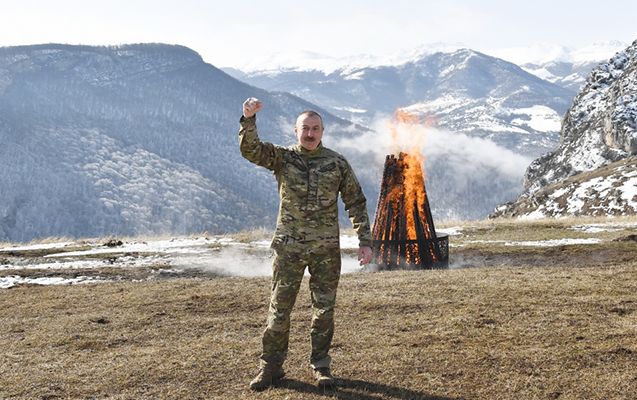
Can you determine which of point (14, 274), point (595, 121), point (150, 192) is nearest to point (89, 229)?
point (150, 192)

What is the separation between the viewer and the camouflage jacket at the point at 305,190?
6.06 m

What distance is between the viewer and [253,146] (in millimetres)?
5891

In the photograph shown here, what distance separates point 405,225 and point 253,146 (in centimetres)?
1169

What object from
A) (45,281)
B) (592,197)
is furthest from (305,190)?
(592,197)

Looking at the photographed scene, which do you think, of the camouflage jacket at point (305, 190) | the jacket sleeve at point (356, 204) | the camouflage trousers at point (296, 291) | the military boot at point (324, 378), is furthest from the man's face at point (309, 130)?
the military boot at point (324, 378)

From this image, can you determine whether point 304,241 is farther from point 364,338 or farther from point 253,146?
point 364,338

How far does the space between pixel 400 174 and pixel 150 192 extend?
186824mm

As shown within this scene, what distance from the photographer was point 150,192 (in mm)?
194000

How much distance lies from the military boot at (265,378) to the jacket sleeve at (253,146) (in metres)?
2.16

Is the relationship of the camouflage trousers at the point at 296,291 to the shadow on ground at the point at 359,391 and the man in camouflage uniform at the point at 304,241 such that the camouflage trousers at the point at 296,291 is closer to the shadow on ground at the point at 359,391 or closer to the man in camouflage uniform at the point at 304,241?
the man in camouflage uniform at the point at 304,241

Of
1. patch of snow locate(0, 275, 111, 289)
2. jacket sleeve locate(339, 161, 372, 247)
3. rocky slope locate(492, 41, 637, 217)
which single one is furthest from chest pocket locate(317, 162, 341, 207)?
rocky slope locate(492, 41, 637, 217)

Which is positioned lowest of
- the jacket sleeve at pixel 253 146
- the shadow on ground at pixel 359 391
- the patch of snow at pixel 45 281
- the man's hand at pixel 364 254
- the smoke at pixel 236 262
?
the patch of snow at pixel 45 281

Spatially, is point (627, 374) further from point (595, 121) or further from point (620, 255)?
point (595, 121)

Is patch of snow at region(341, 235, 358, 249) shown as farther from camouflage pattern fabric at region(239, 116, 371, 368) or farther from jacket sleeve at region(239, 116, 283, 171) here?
jacket sleeve at region(239, 116, 283, 171)
